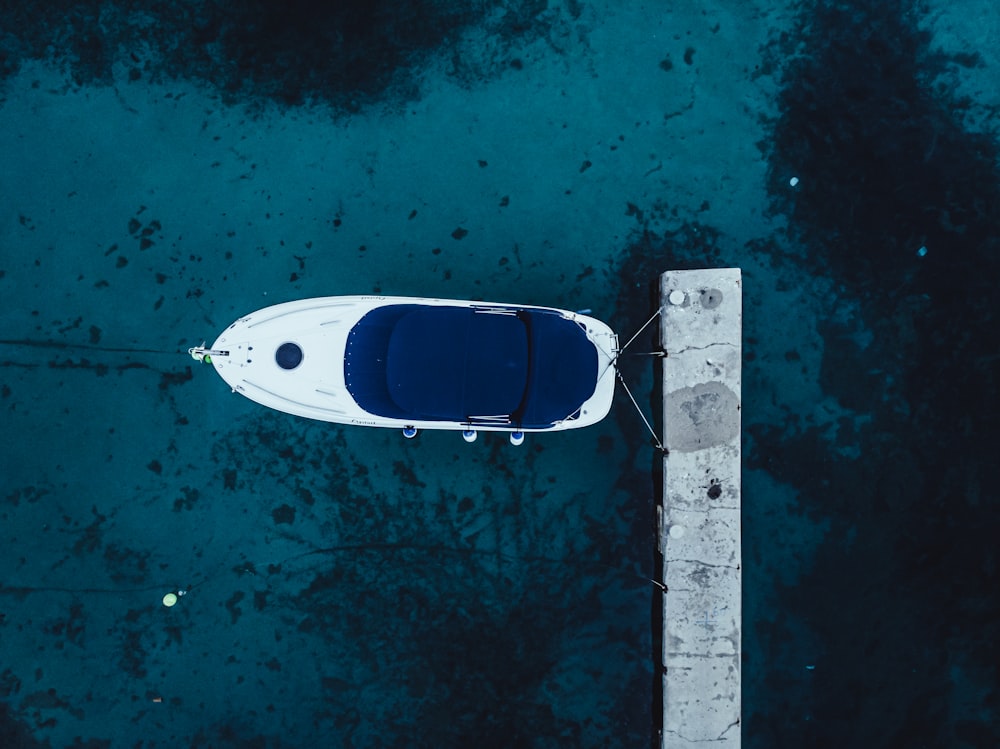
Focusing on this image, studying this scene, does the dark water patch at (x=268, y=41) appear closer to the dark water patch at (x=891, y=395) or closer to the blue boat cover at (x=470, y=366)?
the blue boat cover at (x=470, y=366)

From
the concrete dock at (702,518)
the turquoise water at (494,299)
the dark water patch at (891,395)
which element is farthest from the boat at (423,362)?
the dark water patch at (891,395)

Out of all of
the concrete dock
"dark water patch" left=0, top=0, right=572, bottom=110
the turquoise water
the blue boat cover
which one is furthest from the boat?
"dark water patch" left=0, top=0, right=572, bottom=110

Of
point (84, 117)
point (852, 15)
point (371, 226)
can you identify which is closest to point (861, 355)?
point (852, 15)

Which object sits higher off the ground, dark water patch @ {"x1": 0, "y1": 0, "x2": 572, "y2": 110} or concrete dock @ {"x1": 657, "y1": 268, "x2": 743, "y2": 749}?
dark water patch @ {"x1": 0, "y1": 0, "x2": 572, "y2": 110}

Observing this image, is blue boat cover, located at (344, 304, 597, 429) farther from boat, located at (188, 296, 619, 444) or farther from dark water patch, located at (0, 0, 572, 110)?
dark water patch, located at (0, 0, 572, 110)

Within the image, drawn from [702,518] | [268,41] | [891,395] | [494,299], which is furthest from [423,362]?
[891,395]

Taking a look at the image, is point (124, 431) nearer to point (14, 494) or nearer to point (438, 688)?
point (14, 494)
